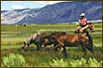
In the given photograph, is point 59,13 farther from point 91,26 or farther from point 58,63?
point 58,63

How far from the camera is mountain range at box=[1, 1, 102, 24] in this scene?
702 centimetres

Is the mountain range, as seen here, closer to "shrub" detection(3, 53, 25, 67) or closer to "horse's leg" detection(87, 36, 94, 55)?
"horse's leg" detection(87, 36, 94, 55)

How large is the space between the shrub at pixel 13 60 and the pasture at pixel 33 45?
0.05m

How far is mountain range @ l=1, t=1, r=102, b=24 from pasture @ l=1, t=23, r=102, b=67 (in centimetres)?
11

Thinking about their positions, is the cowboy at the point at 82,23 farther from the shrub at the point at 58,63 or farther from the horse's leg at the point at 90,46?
the shrub at the point at 58,63

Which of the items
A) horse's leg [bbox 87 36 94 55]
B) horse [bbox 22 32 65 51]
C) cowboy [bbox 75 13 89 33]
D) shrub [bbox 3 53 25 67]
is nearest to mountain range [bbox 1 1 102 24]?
cowboy [bbox 75 13 89 33]

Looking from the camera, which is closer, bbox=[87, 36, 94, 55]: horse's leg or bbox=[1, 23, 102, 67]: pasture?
bbox=[1, 23, 102, 67]: pasture

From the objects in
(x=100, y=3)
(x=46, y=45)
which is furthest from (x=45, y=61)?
(x=100, y=3)

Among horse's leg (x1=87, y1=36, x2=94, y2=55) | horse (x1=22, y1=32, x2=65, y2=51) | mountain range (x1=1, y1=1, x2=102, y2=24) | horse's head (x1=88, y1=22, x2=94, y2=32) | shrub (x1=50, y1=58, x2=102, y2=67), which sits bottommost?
shrub (x1=50, y1=58, x2=102, y2=67)

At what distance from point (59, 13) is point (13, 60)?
1.16m

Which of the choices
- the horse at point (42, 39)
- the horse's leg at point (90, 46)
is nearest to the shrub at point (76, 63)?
the horse's leg at point (90, 46)

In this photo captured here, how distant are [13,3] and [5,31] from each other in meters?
0.51

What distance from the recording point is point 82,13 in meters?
7.01

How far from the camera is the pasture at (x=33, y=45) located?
6.92 m
